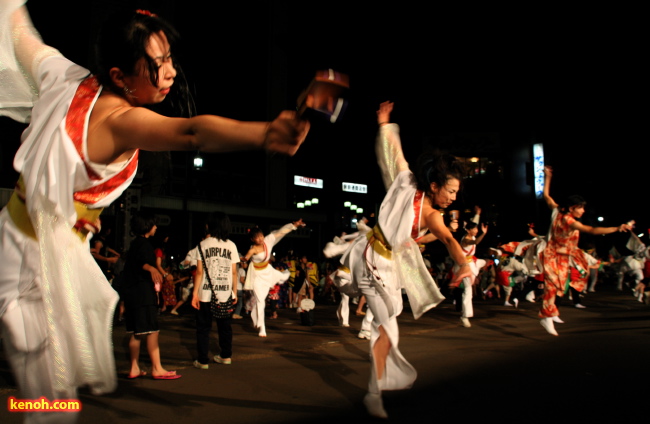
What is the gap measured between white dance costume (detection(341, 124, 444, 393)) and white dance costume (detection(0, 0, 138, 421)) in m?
2.89

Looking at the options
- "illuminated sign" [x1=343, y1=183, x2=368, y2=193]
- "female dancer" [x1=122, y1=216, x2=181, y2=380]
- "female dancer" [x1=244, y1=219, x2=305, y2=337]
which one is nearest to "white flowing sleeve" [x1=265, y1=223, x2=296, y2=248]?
"female dancer" [x1=244, y1=219, x2=305, y2=337]

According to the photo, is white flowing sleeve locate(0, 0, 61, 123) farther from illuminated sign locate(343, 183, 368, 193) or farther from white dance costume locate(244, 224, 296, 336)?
illuminated sign locate(343, 183, 368, 193)

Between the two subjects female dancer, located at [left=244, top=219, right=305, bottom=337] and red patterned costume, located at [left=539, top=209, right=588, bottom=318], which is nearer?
red patterned costume, located at [left=539, top=209, right=588, bottom=318]

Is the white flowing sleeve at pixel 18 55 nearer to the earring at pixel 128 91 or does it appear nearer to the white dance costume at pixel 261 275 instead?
the earring at pixel 128 91

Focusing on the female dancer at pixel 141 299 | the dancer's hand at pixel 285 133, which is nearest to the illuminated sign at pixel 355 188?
the female dancer at pixel 141 299

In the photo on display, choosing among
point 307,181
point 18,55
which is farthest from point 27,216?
point 307,181

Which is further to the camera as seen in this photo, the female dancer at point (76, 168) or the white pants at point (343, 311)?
the white pants at point (343, 311)

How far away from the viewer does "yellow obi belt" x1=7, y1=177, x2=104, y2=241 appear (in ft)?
4.99

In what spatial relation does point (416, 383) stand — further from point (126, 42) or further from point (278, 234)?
point (278, 234)

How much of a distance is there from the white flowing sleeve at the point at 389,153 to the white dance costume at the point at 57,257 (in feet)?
10.7

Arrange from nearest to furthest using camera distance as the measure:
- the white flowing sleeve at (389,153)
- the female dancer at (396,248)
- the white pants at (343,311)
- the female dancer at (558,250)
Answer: the female dancer at (396,248), the white flowing sleeve at (389,153), the female dancer at (558,250), the white pants at (343,311)

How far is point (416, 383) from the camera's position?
4.88 metres

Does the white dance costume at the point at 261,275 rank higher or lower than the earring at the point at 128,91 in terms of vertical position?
lower

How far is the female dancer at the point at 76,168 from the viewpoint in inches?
54.0
